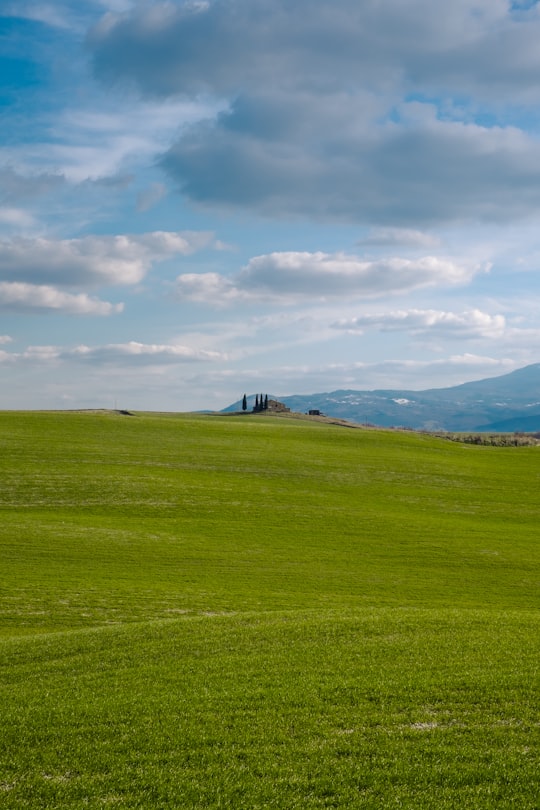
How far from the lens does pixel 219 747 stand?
11.6 metres

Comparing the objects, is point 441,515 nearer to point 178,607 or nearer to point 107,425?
point 178,607

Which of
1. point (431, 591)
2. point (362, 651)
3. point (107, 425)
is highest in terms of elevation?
point (107, 425)

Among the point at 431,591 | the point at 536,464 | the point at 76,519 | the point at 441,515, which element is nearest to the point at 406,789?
the point at 431,591

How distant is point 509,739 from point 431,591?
2005cm

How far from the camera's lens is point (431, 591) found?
31.1 meters

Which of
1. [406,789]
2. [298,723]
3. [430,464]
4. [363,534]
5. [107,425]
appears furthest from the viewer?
[107,425]

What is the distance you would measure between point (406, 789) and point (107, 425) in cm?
7160

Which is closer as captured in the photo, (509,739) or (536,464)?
(509,739)

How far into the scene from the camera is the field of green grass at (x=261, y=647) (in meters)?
10.7

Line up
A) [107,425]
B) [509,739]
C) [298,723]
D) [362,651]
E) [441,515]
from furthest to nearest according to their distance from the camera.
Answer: [107,425] → [441,515] → [362,651] → [298,723] → [509,739]

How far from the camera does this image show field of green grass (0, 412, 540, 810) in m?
10.7

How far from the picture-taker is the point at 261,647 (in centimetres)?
1741

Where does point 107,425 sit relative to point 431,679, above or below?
above

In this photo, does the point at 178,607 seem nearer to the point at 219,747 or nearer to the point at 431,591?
the point at 431,591
